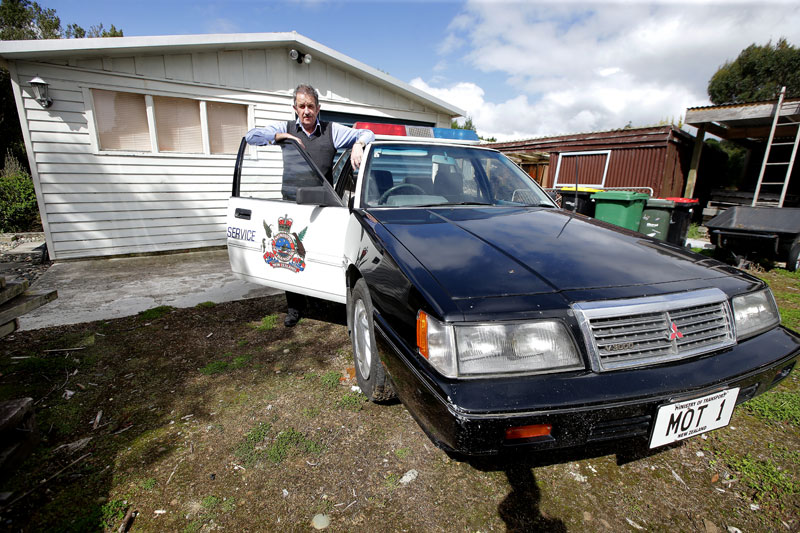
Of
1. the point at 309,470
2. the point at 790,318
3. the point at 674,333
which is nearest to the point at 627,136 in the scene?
the point at 790,318

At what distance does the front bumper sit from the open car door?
142 centimetres

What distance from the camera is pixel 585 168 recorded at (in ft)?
41.5

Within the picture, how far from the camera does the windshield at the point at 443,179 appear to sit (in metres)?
2.51

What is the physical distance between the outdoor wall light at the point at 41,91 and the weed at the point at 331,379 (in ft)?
20.8

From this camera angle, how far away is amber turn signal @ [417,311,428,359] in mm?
1357

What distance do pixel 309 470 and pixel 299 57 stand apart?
7.61m

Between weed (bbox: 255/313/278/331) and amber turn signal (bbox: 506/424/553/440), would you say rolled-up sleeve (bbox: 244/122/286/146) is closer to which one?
weed (bbox: 255/313/278/331)

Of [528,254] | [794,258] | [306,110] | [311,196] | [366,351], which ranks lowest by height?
[366,351]

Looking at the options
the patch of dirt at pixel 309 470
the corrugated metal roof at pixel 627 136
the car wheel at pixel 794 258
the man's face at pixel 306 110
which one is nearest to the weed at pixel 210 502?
the patch of dirt at pixel 309 470

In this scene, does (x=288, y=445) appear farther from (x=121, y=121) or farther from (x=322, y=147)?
(x=121, y=121)

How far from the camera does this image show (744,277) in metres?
1.72

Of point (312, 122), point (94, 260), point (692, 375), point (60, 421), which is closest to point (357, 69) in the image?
point (312, 122)

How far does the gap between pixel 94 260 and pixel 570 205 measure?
27.4ft

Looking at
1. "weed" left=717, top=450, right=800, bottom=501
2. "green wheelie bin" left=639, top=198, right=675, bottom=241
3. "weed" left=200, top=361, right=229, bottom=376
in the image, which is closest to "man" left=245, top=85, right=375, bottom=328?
"weed" left=200, top=361, right=229, bottom=376
